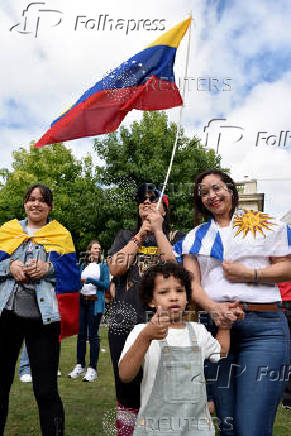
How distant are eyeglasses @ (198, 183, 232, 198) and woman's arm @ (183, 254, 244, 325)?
419 millimetres

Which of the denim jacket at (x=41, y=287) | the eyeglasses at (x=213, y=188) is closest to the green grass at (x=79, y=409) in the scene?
the denim jacket at (x=41, y=287)

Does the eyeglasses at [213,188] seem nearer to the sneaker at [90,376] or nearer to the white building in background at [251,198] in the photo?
the white building in background at [251,198]

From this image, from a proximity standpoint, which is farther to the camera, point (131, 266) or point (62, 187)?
point (62, 187)

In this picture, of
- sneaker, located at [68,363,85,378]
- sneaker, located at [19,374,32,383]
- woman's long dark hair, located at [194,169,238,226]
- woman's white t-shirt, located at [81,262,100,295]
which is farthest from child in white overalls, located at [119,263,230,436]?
woman's white t-shirt, located at [81,262,100,295]

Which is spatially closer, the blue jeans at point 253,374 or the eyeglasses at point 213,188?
the blue jeans at point 253,374

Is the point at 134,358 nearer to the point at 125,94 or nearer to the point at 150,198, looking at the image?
the point at 150,198

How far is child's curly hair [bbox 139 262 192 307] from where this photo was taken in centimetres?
225

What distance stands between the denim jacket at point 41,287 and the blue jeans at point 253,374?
4.16ft

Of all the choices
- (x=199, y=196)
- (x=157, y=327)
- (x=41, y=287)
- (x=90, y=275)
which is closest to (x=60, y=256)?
(x=41, y=287)

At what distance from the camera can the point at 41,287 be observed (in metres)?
3.18

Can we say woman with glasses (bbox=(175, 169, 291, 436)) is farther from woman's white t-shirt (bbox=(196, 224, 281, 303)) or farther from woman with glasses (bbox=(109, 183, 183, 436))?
woman with glasses (bbox=(109, 183, 183, 436))

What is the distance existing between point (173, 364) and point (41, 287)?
1419 millimetres

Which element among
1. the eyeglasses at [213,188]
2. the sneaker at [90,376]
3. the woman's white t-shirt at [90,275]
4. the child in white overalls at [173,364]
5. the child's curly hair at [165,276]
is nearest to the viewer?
the child in white overalls at [173,364]

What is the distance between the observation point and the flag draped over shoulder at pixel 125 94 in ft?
12.3
